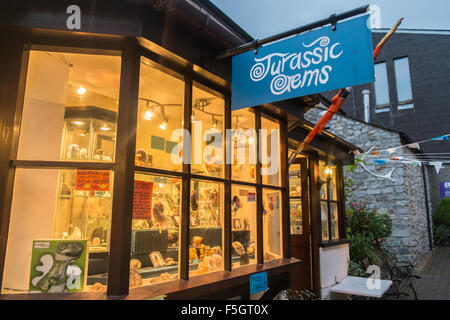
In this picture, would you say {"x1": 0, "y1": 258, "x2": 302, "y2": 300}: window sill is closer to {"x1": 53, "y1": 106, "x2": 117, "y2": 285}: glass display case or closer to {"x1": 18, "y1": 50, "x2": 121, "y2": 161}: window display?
{"x1": 53, "y1": 106, "x2": 117, "y2": 285}: glass display case

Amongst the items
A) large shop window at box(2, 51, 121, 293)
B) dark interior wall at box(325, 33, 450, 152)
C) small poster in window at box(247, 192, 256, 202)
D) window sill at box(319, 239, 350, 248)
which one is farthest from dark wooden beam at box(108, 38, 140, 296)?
dark interior wall at box(325, 33, 450, 152)

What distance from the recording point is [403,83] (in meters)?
13.4

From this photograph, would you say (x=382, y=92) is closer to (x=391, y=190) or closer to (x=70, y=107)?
(x=391, y=190)

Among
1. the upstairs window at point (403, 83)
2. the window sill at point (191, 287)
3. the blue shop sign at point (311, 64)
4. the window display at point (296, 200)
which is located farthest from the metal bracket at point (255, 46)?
the upstairs window at point (403, 83)

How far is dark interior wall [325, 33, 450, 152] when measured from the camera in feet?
41.4

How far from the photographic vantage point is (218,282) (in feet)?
8.75

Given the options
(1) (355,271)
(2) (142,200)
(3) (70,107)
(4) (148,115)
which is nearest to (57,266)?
(2) (142,200)

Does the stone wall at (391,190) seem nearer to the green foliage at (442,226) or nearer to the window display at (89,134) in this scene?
the green foliage at (442,226)

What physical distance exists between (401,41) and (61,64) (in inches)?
570

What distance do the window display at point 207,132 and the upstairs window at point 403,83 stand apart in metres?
12.6

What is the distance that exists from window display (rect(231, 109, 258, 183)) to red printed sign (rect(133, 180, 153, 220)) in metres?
1.04

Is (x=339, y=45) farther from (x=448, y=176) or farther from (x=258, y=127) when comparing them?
(x=448, y=176)

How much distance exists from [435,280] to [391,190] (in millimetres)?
2504
